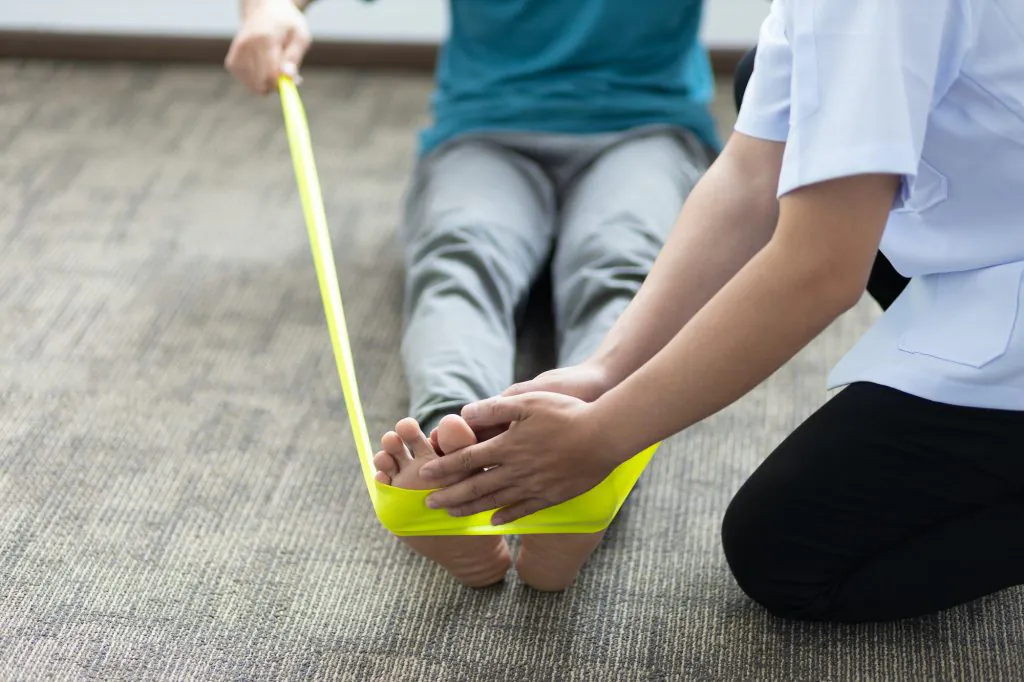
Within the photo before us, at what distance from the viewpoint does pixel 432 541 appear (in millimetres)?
907

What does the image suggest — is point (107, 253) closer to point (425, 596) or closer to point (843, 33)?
point (425, 596)

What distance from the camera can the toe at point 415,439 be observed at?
2.75 ft

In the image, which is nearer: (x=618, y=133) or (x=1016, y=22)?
(x=1016, y=22)

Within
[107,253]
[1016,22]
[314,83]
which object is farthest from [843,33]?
[314,83]

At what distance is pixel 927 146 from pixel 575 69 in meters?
0.76

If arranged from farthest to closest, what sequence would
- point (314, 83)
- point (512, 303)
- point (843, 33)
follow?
point (314, 83) → point (512, 303) → point (843, 33)

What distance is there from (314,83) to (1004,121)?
1541 millimetres

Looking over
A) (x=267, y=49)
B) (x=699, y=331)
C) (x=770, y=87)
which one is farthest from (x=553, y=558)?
(x=267, y=49)

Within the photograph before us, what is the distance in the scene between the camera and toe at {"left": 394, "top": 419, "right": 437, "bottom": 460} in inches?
33.0

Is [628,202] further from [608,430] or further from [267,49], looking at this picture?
[608,430]

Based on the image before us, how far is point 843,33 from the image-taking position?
0.62m

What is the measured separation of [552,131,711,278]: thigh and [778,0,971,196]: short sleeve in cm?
53

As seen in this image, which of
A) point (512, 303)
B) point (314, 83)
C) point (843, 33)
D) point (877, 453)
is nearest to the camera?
point (843, 33)

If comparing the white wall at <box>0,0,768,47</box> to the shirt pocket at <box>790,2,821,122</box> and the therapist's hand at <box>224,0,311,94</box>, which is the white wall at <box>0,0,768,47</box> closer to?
the therapist's hand at <box>224,0,311,94</box>
